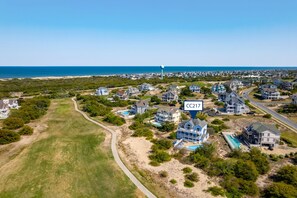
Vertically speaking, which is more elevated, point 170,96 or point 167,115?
point 170,96

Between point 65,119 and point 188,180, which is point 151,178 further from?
point 65,119

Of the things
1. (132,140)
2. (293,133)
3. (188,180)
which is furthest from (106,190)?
(293,133)

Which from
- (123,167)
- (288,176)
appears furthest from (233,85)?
(123,167)

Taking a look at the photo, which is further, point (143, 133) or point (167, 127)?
point (167, 127)

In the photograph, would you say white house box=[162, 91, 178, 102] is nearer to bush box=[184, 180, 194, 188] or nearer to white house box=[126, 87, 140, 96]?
white house box=[126, 87, 140, 96]

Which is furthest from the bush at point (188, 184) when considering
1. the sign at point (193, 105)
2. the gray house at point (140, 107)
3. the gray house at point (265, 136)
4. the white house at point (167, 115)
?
the gray house at point (140, 107)

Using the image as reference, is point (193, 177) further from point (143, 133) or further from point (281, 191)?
point (143, 133)

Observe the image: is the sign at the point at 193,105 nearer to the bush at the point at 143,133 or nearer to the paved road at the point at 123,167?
the bush at the point at 143,133
